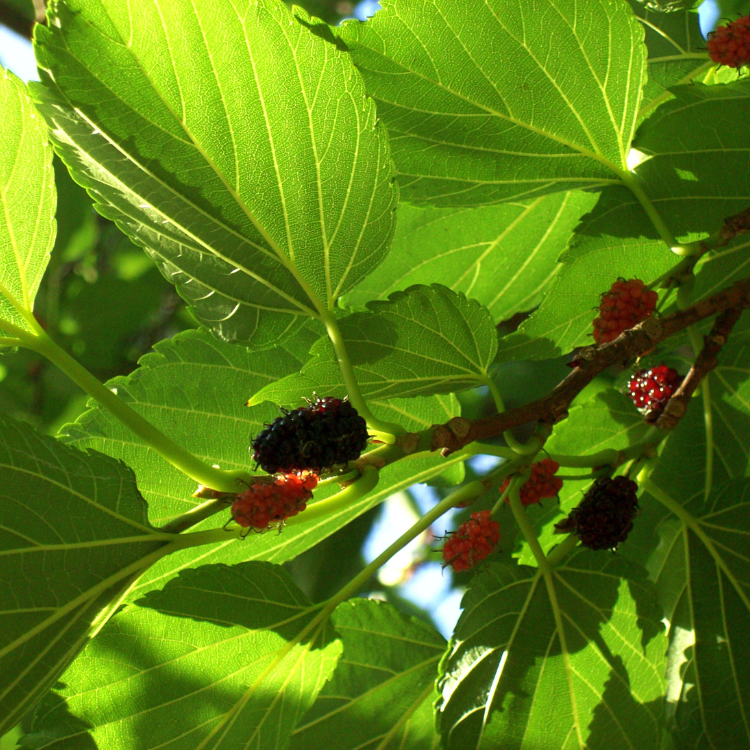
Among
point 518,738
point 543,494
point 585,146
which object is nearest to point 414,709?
point 518,738

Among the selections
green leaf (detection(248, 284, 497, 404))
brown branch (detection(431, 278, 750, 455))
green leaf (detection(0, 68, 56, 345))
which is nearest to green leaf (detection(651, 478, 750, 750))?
brown branch (detection(431, 278, 750, 455))

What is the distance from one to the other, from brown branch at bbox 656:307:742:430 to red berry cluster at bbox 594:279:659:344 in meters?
0.09

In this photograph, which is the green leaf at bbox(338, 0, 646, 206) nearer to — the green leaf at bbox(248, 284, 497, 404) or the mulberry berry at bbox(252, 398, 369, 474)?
the green leaf at bbox(248, 284, 497, 404)

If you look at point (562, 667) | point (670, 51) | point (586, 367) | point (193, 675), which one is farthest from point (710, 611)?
point (670, 51)

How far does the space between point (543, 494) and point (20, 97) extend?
61cm

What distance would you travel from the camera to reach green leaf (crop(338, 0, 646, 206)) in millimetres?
738

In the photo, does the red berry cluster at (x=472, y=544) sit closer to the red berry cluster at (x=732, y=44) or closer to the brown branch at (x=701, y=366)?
the brown branch at (x=701, y=366)

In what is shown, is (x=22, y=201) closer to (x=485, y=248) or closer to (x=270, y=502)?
(x=270, y=502)

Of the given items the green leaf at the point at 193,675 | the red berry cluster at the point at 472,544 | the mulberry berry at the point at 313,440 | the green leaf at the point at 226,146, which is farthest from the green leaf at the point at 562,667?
the green leaf at the point at 226,146

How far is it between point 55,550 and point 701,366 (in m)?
0.68

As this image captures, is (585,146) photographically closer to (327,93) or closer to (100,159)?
(327,93)

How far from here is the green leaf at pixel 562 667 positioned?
2.54 ft

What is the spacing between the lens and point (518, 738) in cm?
79

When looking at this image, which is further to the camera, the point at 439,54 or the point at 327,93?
the point at 439,54
